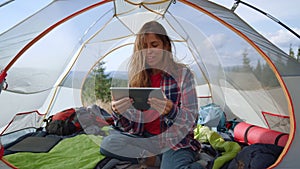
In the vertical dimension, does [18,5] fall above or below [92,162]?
above

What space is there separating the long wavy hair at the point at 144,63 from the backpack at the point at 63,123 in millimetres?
971

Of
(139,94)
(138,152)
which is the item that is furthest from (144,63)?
(138,152)

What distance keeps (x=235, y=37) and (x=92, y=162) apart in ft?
3.60

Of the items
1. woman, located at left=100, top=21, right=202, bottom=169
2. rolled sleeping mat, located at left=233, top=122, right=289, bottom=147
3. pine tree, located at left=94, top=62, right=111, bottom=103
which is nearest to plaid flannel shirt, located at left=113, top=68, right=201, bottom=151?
woman, located at left=100, top=21, right=202, bottom=169

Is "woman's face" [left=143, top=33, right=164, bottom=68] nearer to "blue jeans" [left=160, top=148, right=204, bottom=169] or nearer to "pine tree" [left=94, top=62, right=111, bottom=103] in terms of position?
"pine tree" [left=94, top=62, right=111, bottom=103]

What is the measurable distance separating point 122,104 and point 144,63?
268 mm

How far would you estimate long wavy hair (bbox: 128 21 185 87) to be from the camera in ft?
4.74

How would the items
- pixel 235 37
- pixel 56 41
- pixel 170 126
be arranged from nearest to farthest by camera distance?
pixel 170 126, pixel 235 37, pixel 56 41

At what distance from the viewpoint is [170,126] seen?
138 cm

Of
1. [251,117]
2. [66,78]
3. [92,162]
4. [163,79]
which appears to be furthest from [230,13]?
[66,78]

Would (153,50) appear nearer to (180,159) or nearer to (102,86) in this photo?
(102,86)

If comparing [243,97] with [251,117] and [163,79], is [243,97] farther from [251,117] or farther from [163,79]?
[163,79]

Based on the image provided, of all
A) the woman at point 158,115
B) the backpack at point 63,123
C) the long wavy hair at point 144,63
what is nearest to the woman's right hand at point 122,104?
the woman at point 158,115

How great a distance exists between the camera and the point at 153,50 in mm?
1438
